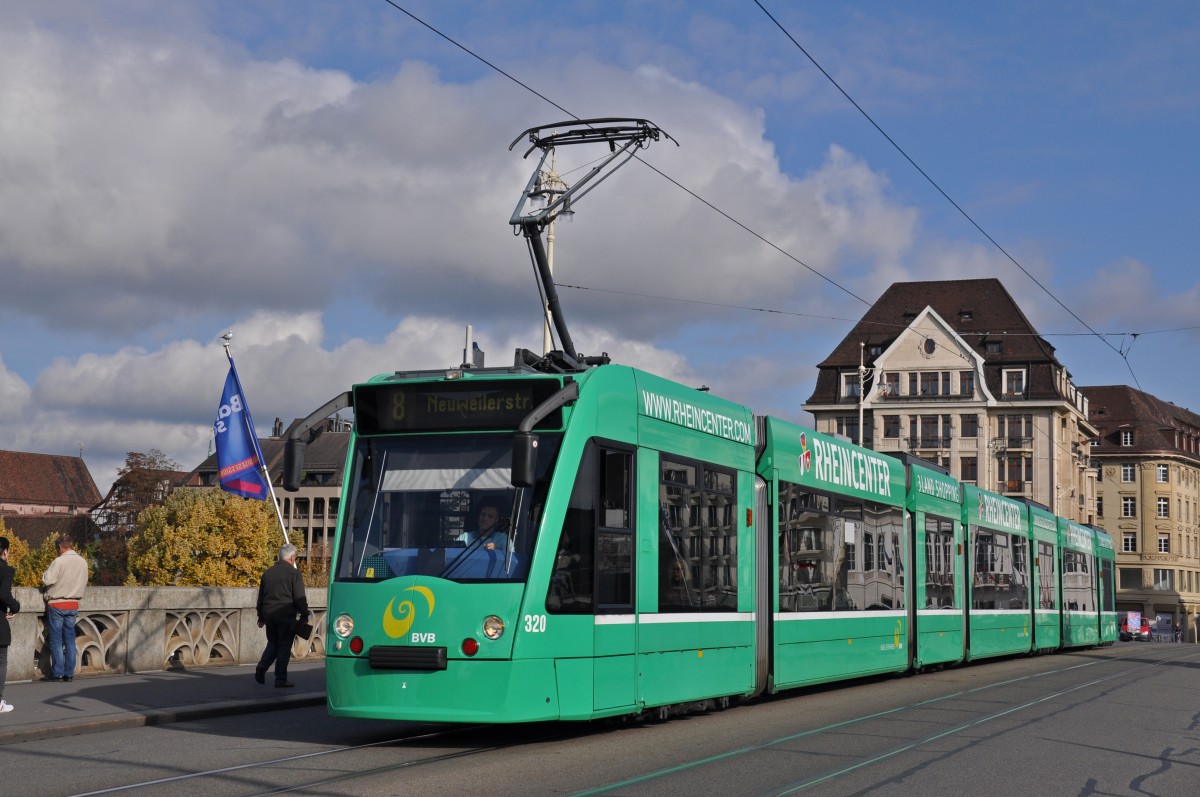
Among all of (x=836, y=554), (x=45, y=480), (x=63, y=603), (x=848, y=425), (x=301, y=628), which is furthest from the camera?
(x=45, y=480)

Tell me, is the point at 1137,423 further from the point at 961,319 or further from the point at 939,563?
the point at 939,563

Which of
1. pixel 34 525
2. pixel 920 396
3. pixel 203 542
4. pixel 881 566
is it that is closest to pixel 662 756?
pixel 881 566

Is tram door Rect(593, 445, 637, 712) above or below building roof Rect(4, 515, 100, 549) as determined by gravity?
below

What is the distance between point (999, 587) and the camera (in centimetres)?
2880

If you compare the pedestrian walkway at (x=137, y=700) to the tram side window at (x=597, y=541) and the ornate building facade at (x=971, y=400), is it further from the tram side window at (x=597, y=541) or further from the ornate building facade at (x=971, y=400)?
the ornate building facade at (x=971, y=400)

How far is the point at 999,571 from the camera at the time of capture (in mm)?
28734

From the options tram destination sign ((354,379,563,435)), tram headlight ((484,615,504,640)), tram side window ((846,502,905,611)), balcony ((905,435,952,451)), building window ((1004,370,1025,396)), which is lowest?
tram headlight ((484,615,504,640))

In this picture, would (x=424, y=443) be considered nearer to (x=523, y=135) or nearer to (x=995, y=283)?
(x=523, y=135)

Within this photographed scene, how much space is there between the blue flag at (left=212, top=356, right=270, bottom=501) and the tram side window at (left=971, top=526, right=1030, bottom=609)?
12.5 meters

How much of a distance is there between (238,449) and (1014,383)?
266 feet

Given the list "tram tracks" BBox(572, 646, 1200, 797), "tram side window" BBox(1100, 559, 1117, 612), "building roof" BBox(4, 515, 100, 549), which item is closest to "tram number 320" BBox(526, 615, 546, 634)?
"tram tracks" BBox(572, 646, 1200, 797)

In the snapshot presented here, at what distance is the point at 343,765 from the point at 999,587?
2066 centimetres

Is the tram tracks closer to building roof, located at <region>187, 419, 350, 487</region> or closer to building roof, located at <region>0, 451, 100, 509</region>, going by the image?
building roof, located at <region>187, 419, 350, 487</region>

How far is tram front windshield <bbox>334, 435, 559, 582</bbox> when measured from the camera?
11.4 meters
